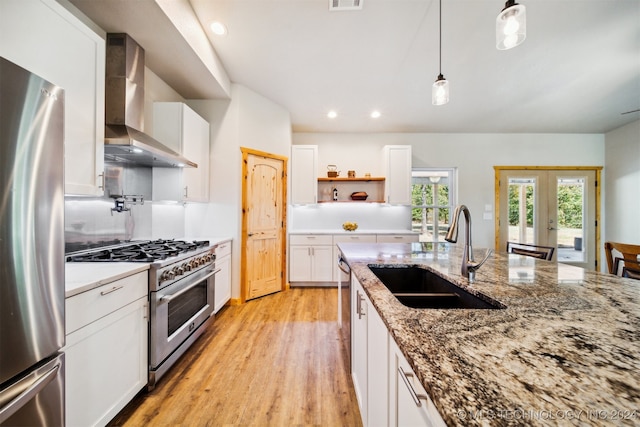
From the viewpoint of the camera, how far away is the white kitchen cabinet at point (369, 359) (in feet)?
3.03

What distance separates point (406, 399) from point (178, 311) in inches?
71.8

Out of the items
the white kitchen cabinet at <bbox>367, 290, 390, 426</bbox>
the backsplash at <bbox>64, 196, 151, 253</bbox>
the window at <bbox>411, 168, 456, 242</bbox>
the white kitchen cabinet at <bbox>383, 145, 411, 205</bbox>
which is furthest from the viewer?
the window at <bbox>411, 168, 456, 242</bbox>

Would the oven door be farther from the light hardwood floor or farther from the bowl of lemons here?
the bowl of lemons

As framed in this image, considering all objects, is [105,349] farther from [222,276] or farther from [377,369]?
[222,276]

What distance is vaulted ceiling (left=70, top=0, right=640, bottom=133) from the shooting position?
2.11m

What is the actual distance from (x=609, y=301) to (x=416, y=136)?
429 cm

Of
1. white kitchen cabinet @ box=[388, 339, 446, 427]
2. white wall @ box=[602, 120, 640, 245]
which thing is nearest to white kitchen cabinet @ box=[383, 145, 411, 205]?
white kitchen cabinet @ box=[388, 339, 446, 427]

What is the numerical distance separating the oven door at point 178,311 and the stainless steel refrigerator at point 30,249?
2.06ft

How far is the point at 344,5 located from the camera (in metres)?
2.07

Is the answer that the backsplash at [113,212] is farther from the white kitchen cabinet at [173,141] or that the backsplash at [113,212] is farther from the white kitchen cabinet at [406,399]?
the white kitchen cabinet at [406,399]

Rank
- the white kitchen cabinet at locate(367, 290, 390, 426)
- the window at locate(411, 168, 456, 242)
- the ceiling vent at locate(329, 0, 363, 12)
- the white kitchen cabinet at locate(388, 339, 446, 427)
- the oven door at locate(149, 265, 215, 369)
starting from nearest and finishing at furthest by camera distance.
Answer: the white kitchen cabinet at locate(388, 339, 446, 427) < the white kitchen cabinet at locate(367, 290, 390, 426) < the oven door at locate(149, 265, 215, 369) < the ceiling vent at locate(329, 0, 363, 12) < the window at locate(411, 168, 456, 242)

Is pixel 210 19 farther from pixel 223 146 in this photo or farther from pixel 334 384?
pixel 334 384

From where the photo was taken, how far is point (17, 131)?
0.81 meters

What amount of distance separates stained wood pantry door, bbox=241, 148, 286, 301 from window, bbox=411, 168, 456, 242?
2.65 metres
